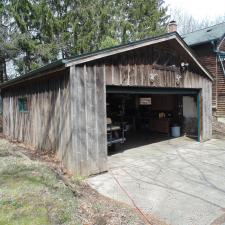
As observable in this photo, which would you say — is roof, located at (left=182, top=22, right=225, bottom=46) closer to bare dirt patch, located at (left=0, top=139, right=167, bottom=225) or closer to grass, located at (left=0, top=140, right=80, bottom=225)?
bare dirt patch, located at (left=0, top=139, right=167, bottom=225)

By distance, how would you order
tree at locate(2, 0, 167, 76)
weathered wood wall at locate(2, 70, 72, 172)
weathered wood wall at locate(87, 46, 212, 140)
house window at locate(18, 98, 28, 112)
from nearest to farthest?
1. weathered wood wall at locate(2, 70, 72, 172)
2. weathered wood wall at locate(87, 46, 212, 140)
3. house window at locate(18, 98, 28, 112)
4. tree at locate(2, 0, 167, 76)

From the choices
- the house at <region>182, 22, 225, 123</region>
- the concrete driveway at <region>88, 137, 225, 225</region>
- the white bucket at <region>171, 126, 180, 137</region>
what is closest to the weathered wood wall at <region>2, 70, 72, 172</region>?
the concrete driveway at <region>88, 137, 225, 225</region>

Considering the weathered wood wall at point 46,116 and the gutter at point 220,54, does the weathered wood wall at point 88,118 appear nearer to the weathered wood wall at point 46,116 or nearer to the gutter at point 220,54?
the weathered wood wall at point 46,116

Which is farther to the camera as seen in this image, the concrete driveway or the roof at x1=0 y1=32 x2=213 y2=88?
the roof at x1=0 y1=32 x2=213 y2=88

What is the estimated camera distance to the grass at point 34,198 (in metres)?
3.77

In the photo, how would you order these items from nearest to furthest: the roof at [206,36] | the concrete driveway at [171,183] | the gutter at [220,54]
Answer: the concrete driveway at [171,183] → the gutter at [220,54] → the roof at [206,36]

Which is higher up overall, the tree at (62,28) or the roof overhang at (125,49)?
the tree at (62,28)

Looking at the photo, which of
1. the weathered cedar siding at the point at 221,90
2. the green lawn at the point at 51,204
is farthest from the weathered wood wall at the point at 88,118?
the weathered cedar siding at the point at 221,90

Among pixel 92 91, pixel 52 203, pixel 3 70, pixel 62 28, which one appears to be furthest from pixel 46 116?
pixel 3 70

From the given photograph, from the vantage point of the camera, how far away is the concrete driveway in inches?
176

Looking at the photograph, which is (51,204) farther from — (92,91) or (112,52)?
(112,52)

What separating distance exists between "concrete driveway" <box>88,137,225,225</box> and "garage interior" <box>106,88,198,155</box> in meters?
2.16

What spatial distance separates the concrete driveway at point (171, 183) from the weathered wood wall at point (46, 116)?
153cm

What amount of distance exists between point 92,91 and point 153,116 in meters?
8.18
